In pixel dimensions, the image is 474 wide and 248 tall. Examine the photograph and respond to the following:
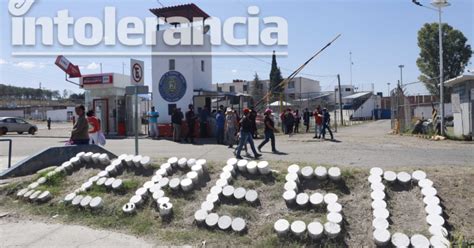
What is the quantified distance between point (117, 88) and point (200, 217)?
20893 mm

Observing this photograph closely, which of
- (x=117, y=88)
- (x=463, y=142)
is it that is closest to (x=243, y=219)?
(x=463, y=142)

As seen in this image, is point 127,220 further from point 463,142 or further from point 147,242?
point 463,142

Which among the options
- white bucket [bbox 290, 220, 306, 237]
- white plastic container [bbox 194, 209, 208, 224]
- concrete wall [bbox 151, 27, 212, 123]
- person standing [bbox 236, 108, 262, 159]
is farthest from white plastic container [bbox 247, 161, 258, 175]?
concrete wall [bbox 151, 27, 212, 123]

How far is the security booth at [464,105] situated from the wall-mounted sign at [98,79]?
18.7 metres

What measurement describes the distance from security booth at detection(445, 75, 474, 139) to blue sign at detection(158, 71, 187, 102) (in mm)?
13498

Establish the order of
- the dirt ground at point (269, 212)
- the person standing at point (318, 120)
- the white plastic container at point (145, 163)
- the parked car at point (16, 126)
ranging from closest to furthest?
the dirt ground at point (269, 212) < the white plastic container at point (145, 163) < the person standing at point (318, 120) < the parked car at point (16, 126)

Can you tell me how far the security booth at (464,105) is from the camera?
17859mm

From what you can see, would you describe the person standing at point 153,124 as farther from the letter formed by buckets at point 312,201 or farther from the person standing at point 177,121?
the letter formed by buckets at point 312,201

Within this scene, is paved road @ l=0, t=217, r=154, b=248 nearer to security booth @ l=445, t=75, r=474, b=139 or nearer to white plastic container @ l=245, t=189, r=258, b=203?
white plastic container @ l=245, t=189, r=258, b=203

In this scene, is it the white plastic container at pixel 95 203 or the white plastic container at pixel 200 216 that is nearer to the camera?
the white plastic container at pixel 200 216

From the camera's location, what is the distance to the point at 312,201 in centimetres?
707

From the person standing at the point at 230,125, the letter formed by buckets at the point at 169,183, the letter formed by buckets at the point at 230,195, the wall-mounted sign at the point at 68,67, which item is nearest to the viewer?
the letter formed by buckets at the point at 230,195

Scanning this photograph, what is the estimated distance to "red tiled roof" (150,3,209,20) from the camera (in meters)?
23.7

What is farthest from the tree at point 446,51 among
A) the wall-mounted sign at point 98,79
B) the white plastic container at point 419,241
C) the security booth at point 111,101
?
the white plastic container at point 419,241
